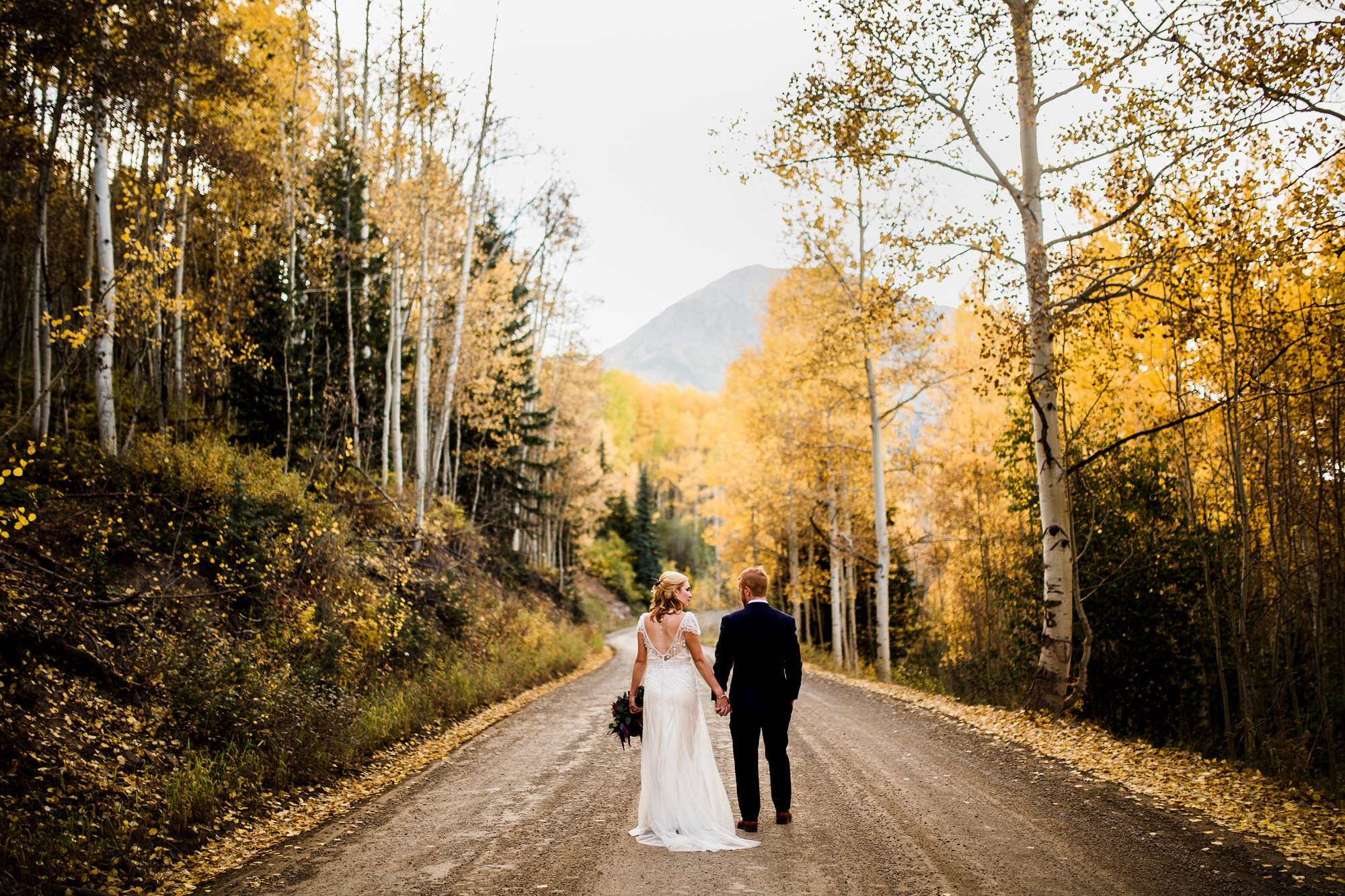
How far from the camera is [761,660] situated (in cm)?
579

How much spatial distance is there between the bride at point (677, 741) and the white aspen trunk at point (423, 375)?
9.56 metres

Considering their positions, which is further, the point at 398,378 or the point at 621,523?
the point at 621,523

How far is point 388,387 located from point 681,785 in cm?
1208

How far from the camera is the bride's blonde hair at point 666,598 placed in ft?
19.7

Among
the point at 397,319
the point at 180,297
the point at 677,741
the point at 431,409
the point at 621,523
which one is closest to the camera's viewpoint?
the point at 677,741

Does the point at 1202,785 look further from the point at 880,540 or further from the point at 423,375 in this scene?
the point at 423,375

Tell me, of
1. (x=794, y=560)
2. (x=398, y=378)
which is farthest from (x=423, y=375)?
(x=794, y=560)

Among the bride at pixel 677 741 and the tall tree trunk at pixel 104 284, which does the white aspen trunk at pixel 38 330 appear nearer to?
the tall tree trunk at pixel 104 284

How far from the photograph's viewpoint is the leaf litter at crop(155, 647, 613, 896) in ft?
15.8

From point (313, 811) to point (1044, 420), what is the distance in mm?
9035

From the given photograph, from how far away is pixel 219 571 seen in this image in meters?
9.03

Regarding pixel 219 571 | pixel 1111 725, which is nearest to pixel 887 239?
pixel 1111 725

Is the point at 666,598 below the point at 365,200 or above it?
below

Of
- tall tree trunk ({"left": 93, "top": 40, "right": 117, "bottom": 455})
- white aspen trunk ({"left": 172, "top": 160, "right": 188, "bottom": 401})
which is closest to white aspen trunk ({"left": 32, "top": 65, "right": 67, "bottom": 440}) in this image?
tall tree trunk ({"left": 93, "top": 40, "right": 117, "bottom": 455})
